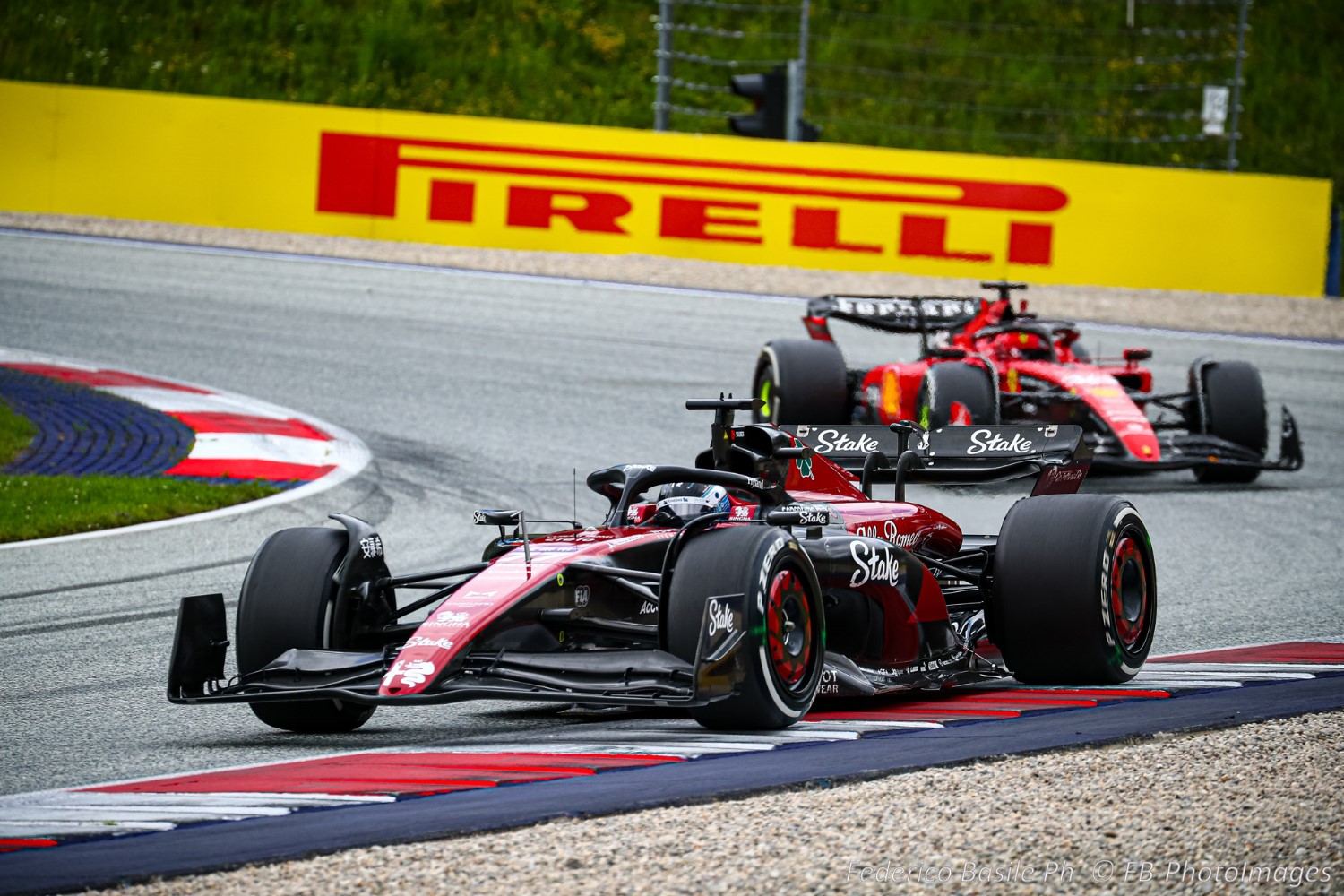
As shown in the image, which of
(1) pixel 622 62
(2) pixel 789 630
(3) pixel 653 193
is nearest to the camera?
(2) pixel 789 630

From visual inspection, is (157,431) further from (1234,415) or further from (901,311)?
(1234,415)

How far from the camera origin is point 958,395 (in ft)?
43.8

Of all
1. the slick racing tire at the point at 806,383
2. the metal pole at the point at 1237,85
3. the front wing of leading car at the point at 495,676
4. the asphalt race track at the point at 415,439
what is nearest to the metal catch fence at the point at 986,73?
the metal pole at the point at 1237,85

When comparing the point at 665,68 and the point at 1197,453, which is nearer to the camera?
the point at 1197,453

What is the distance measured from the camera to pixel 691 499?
7.23 m

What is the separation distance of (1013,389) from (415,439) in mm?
4332

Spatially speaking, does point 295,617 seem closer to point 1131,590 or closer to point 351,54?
point 1131,590

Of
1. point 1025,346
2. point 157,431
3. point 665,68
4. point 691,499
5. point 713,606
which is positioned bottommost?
point 157,431

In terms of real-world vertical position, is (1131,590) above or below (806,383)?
below

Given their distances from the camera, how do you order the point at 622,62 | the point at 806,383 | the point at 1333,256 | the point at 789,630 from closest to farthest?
the point at 789,630 → the point at 806,383 → the point at 1333,256 → the point at 622,62

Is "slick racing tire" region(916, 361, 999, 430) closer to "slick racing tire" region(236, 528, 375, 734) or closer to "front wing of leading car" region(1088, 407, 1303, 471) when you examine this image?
"front wing of leading car" region(1088, 407, 1303, 471)

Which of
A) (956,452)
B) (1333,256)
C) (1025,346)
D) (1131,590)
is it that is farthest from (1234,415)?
(1333,256)

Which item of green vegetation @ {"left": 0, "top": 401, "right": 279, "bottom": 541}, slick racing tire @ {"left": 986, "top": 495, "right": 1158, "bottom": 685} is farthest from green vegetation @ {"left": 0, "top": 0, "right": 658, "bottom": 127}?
slick racing tire @ {"left": 986, "top": 495, "right": 1158, "bottom": 685}

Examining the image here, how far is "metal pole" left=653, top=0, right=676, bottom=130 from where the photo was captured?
23.2m
